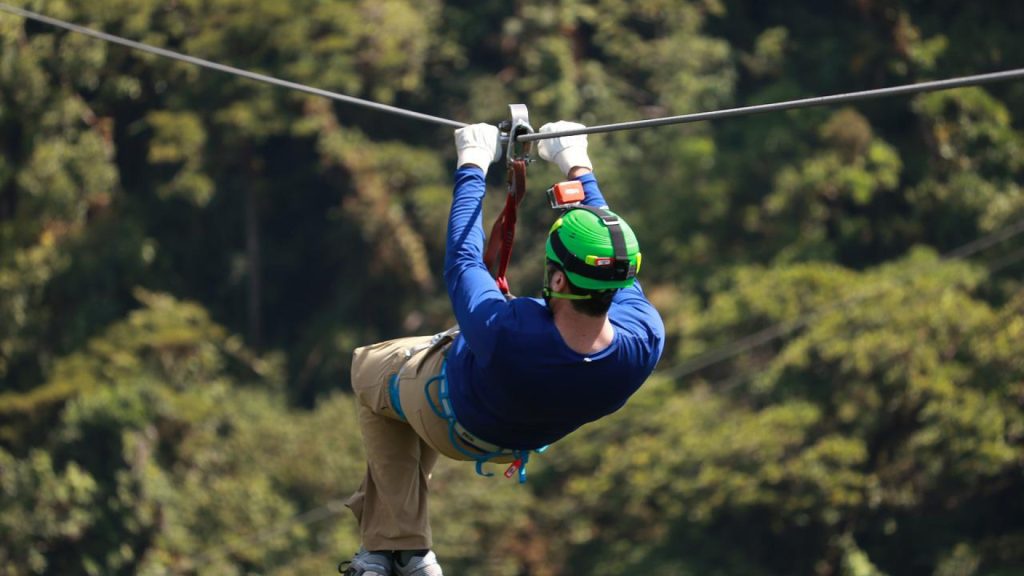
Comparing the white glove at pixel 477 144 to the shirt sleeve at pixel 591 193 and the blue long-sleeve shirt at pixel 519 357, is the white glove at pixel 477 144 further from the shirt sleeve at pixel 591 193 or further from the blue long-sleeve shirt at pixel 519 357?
the shirt sleeve at pixel 591 193

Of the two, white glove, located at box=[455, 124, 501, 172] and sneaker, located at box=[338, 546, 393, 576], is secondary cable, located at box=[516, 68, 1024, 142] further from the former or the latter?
sneaker, located at box=[338, 546, 393, 576]

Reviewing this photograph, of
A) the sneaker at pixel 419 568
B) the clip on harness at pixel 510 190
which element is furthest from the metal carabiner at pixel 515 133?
the sneaker at pixel 419 568

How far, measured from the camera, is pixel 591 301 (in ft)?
11.5

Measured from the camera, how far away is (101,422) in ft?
53.5

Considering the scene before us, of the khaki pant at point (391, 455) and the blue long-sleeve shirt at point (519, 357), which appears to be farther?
the khaki pant at point (391, 455)

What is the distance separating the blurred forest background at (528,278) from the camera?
547 inches

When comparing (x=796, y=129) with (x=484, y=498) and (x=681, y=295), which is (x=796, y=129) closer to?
(x=681, y=295)

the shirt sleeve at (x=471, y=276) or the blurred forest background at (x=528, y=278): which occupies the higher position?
the blurred forest background at (x=528, y=278)

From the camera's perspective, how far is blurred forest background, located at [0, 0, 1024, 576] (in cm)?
1389

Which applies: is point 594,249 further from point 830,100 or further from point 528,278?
point 528,278

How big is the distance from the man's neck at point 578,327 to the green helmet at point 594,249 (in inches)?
2.8

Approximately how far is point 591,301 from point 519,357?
174 millimetres

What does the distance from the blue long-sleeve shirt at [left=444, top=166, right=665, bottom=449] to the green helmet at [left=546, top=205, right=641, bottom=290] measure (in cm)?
12

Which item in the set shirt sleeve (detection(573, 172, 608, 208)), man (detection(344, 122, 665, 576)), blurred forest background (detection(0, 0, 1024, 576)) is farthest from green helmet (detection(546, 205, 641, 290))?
blurred forest background (detection(0, 0, 1024, 576))
